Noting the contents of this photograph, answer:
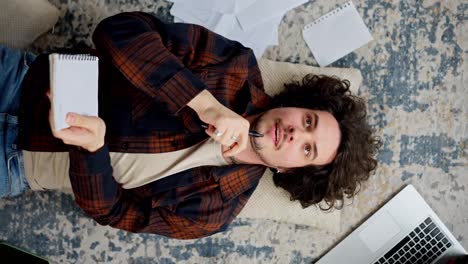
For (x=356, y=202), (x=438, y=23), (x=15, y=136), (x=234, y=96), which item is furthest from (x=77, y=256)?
(x=438, y=23)

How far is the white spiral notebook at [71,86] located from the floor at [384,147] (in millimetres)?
652

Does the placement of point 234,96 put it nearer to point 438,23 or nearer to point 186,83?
point 186,83

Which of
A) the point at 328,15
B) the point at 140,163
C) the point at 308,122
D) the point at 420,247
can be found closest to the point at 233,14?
the point at 328,15

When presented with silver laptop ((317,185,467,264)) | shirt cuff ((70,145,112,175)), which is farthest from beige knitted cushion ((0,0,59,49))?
silver laptop ((317,185,467,264))

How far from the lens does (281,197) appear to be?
134 cm

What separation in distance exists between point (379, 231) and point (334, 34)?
25.3 inches

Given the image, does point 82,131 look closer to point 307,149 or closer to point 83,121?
point 83,121

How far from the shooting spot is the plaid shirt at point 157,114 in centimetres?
94

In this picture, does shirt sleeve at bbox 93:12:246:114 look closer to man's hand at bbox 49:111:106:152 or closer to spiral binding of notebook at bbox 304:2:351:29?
man's hand at bbox 49:111:106:152

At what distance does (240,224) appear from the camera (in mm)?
1383

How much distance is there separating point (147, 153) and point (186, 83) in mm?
238

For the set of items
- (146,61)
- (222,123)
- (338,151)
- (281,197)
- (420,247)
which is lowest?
(420,247)

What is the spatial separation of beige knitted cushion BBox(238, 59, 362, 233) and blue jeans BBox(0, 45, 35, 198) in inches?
25.8

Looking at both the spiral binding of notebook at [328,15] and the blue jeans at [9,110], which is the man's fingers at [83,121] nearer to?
the blue jeans at [9,110]
